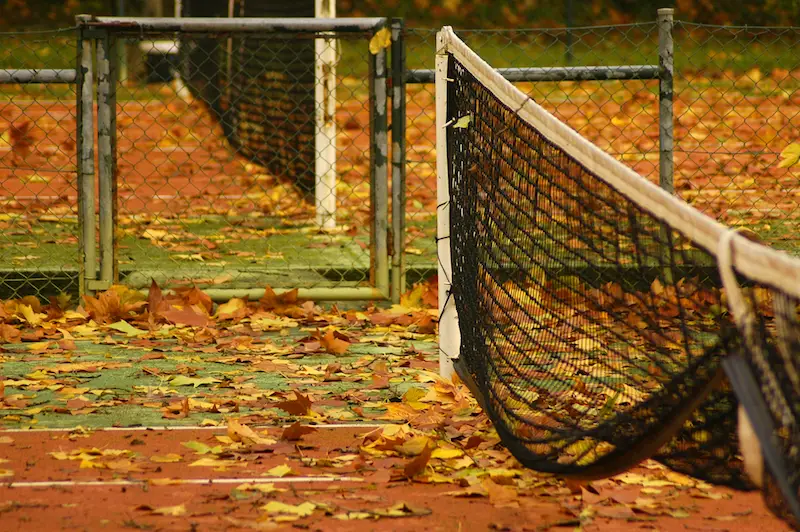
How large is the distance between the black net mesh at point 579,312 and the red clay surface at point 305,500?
0.19 metres

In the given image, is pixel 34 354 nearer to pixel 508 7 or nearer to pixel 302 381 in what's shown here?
pixel 302 381

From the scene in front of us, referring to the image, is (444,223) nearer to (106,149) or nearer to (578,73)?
(578,73)

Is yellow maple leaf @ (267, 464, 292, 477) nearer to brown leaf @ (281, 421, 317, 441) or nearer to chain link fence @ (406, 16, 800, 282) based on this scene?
brown leaf @ (281, 421, 317, 441)

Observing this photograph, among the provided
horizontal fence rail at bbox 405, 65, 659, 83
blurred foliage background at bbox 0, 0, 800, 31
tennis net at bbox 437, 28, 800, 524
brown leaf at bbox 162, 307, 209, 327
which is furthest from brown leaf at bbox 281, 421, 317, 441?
blurred foliage background at bbox 0, 0, 800, 31

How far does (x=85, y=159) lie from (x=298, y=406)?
7.53 feet

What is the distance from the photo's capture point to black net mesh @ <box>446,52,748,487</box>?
114 inches

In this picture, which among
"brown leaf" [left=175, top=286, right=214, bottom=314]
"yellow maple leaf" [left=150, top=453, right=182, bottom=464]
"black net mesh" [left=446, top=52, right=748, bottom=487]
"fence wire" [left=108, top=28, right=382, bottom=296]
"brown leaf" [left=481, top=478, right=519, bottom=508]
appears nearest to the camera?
"black net mesh" [left=446, top=52, right=748, bottom=487]

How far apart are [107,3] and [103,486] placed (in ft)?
69.4

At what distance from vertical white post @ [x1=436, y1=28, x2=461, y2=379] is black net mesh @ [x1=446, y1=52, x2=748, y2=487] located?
1.8 inches

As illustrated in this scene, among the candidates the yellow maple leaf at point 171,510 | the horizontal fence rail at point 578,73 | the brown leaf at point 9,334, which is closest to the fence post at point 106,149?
the brown leaf at point 9,334

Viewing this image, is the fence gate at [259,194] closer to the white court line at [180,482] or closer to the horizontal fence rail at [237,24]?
the horizontal fence rail at [237,24]

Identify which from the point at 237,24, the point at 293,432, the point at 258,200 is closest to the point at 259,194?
the point at 258,200

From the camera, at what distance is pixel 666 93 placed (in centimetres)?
624

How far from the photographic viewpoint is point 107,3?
77.2ft
